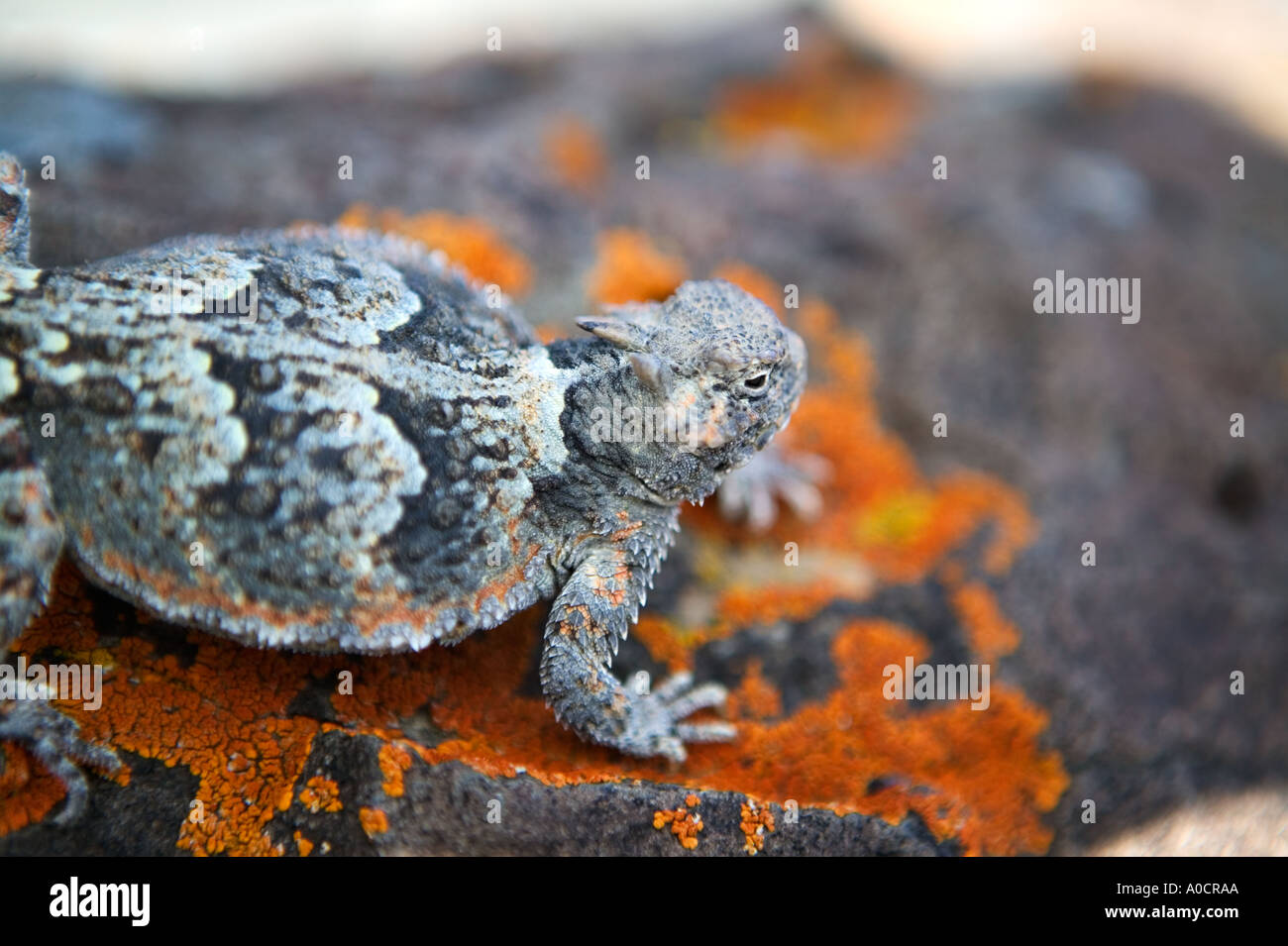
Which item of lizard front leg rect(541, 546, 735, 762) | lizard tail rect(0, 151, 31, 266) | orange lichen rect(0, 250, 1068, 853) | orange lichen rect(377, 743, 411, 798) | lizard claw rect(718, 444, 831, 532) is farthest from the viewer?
lizard claw rect(718, 444, 831, 532)

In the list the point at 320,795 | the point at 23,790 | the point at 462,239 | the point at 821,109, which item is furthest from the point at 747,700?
the point at 821,109

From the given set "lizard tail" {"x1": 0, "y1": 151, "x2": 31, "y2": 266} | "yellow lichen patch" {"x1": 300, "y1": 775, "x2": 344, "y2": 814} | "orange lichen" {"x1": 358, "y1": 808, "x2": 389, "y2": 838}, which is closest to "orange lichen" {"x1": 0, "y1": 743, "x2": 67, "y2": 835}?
"yellow lichen patch" {"x1": 300, "y1": 775, "x2": 344, "y2": 814}

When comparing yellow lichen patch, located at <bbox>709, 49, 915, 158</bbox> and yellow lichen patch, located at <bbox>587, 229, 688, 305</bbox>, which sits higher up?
yellow lichen patch, located at <bbox>709, 49, 915, 158</bbox>

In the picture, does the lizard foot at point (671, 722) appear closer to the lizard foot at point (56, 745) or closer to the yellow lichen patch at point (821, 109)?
the lizard foot at point (56, 745)

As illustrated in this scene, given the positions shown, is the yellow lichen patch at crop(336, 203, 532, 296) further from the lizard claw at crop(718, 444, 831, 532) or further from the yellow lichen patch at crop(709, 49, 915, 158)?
the yellow lichen patch at crop(709, 49, 915, 158)

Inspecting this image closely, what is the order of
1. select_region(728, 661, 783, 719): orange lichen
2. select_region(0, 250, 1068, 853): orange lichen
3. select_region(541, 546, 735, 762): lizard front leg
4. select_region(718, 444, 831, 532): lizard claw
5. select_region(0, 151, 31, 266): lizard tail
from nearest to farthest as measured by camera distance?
select_region(0, 250, 1068, 853): orange lichen, select_region(541, 546, 735, 762): lizard front leg, select_region(0, 151, 31, 266): lizard tail, select_region(728, 661, 783, 719): orange lichen, select_region(718, 444, 831, 532): lizard claw

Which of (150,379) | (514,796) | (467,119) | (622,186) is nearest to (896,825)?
(514,796)

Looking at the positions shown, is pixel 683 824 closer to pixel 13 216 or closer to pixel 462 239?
pixel 462 239

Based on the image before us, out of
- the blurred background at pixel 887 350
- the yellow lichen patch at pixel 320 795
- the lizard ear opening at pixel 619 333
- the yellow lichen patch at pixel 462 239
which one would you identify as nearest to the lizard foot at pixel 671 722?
the blurred background at pixel 887 350
